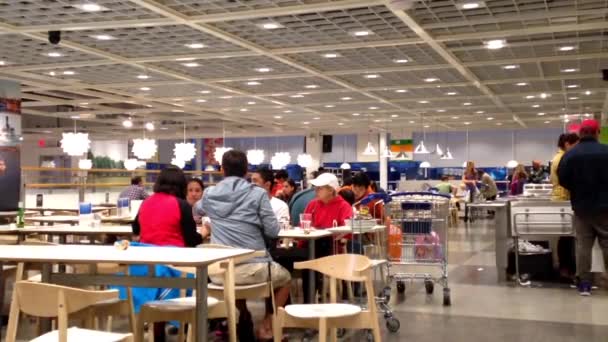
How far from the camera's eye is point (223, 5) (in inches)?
293

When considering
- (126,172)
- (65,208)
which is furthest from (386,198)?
(126,172)

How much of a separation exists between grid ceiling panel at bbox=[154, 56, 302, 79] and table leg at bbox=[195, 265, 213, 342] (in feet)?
23.5

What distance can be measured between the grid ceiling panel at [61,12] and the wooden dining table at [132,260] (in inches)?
140

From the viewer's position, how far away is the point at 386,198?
7367 mm

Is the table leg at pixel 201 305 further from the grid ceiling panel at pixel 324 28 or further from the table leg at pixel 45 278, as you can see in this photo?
the grid ceiling panel at pixel 324 28

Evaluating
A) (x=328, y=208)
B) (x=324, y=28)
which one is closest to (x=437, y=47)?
(x=324, y=28)

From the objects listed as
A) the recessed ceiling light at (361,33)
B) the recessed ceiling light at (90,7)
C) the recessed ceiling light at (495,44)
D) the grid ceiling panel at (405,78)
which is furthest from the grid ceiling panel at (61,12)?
the grid ceiling panel at (405,78)

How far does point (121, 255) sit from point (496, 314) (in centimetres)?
395

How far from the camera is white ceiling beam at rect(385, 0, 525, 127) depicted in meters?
7.76

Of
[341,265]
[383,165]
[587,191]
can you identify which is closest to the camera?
[341,265]

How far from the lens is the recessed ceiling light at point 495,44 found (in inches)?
376

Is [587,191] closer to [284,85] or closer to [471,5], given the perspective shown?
[471,5]

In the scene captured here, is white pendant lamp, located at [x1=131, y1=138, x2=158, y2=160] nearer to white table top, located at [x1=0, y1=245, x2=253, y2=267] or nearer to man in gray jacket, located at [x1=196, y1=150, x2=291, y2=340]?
man in gray jacket, located at [x1=196, y1=150, x2=291, y2=340]

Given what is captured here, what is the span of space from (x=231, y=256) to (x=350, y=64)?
304 inches
